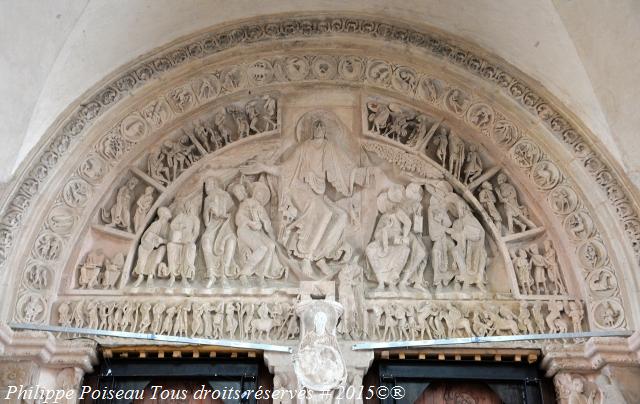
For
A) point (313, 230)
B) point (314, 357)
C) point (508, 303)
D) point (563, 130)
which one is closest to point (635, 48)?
point (563, 130)

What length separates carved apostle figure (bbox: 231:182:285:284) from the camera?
20.9ft

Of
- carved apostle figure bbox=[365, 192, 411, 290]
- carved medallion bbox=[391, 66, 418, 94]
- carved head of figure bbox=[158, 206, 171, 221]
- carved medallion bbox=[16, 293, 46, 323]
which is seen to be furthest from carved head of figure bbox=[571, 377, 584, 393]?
carved medallion bbox=[16, 293, 46, 323]

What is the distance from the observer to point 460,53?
6758 mm

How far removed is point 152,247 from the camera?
21.0ft

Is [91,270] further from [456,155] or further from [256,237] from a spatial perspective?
[456,155]

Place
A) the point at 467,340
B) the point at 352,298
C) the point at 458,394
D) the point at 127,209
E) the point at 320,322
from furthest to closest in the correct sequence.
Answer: the point at 127,209
the point at 352,298
the point at 458,394
the point at 467,340
the point at 320,322

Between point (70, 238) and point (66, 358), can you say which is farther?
point (70, 238)

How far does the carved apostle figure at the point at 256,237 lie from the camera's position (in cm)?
636

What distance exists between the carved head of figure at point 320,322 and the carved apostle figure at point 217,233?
100 centimetres

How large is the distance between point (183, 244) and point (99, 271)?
28.2 inches

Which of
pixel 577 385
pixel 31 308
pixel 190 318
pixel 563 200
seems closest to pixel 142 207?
pixel 190 318

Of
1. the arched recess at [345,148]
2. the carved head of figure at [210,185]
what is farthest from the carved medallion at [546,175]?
the carved head of figure at [210,185]

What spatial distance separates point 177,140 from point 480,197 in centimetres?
275

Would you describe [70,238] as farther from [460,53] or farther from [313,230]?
[460,53]
